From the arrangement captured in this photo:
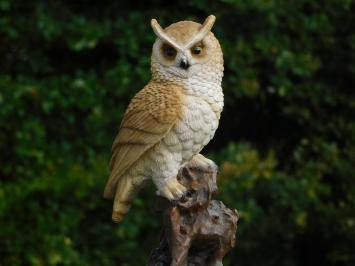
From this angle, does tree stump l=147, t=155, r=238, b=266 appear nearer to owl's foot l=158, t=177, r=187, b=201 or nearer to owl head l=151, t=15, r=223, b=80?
owl's foot l=158, t=177, r=187, b=201

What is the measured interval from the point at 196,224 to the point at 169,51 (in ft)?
2.10

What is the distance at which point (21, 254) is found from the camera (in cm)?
553

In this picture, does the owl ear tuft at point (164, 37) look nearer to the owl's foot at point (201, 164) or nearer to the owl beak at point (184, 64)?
the owl beak at point (184, 64)

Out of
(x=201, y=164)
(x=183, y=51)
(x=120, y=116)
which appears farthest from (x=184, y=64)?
(x=120, y=116)

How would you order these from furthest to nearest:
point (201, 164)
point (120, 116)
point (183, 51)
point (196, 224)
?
point (120, 116) → point (201, 164) → point (196, 224) → point (183, 51)

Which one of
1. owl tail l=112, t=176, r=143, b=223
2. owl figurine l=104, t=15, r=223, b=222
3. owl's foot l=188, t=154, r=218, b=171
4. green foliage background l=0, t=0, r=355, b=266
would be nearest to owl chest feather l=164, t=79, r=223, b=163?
owl figurine l=104, t=15, r=223, b=222

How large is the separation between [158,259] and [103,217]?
2245 millimetres

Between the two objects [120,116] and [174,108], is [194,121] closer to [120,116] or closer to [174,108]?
[174,108]

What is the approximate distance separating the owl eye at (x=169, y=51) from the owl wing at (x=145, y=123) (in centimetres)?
11

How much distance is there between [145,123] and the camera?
11.5 ft

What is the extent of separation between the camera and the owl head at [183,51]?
346cm

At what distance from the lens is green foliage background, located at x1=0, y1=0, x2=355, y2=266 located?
5.55 metres

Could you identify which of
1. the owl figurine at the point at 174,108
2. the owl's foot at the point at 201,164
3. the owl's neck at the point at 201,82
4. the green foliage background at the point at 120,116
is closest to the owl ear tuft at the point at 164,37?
the owl figurine at the point at 174,108

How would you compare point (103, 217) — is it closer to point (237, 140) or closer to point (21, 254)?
point (21, 254)
